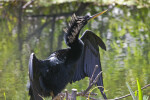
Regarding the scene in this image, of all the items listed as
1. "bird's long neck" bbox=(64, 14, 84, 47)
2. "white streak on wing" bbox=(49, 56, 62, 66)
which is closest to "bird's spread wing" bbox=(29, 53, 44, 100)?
"white streak on wing" bbox=(49, 56, 62, 66)

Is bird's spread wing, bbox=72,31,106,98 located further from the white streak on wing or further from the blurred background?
the blurred background

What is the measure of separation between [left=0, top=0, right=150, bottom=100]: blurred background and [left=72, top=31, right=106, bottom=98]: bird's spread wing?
3.00 feet

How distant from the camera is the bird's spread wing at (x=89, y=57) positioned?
157 inches

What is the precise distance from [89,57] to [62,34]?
510 centimetres

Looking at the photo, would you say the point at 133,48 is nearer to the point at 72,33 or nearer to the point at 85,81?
the point at 85,81

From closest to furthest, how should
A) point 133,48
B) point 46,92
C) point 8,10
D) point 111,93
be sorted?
point 46,92
point 111,93
point 133,48
point 8,10

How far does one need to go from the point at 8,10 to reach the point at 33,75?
34.0 ft

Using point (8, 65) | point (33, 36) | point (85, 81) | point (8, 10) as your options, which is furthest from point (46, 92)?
point (8, 10)

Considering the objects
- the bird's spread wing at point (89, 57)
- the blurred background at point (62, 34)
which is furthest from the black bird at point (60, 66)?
the blurred background at point (62, 34)

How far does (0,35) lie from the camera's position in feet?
30.3

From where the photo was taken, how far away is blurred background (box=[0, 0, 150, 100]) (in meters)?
5.69

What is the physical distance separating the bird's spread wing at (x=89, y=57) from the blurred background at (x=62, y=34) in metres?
0.91

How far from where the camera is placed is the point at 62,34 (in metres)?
9.13

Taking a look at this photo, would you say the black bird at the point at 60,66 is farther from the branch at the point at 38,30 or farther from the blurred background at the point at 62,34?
the branch at the point at 38,30
